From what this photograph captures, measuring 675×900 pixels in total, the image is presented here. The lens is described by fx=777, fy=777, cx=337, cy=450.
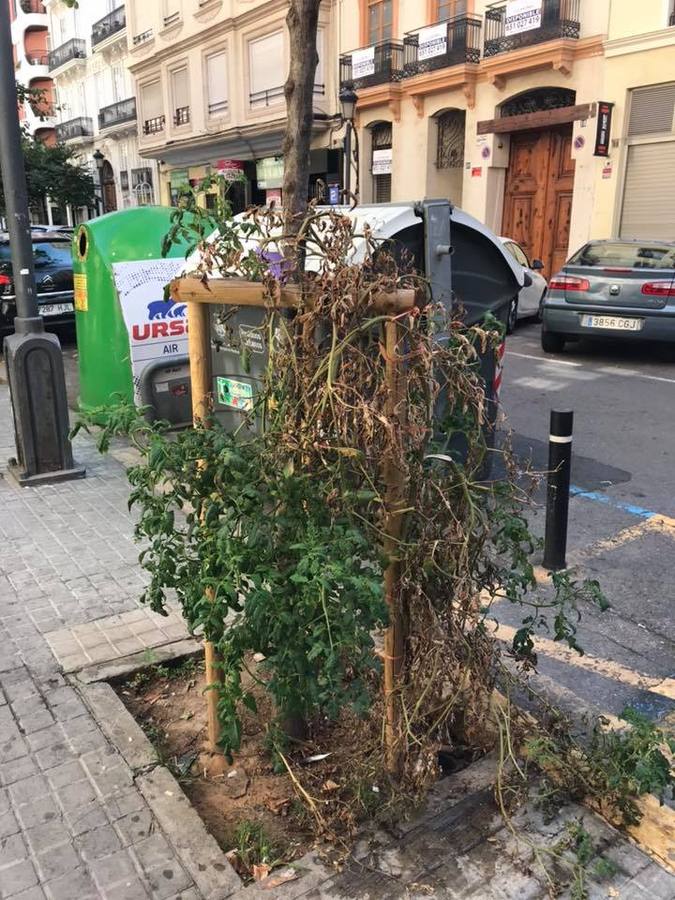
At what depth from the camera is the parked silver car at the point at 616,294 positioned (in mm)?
9773

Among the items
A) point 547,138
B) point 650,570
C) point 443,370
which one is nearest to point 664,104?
point 547,138

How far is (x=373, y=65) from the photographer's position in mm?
22047

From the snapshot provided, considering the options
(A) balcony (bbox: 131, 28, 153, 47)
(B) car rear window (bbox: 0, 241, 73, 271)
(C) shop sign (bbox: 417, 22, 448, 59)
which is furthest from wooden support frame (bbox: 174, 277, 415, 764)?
(A) balcony (bbox: 131, 28, 153, 47)

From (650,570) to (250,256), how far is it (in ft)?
10.5

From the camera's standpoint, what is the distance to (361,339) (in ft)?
7.18

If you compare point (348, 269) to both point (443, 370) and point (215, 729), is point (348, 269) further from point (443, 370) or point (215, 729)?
point (215, 729)

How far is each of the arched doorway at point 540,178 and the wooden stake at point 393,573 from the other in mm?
17572

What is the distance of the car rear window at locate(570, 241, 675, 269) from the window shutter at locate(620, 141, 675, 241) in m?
6.48

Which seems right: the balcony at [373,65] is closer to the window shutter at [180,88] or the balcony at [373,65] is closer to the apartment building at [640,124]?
the apartment building at [640,124]

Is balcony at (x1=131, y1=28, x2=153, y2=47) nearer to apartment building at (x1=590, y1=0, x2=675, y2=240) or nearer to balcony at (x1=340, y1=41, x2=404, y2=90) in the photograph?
balcony at (x1=340, y1=41, x2=404, y2=90)

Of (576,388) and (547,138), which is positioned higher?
(547,138)

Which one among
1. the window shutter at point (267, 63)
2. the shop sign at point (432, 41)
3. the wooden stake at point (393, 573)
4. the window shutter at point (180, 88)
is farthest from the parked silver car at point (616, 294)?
the window shutter at point (180, 88)

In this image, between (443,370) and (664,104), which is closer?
(443,370)

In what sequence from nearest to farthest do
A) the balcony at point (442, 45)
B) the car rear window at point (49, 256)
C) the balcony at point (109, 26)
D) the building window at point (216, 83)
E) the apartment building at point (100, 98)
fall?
the car rear window at point (49, 256) → the balcony at point (442, 45) → the building window at point (216, 83) → the balcony at point (109, 26) → the apartment building at point (100, 98)
